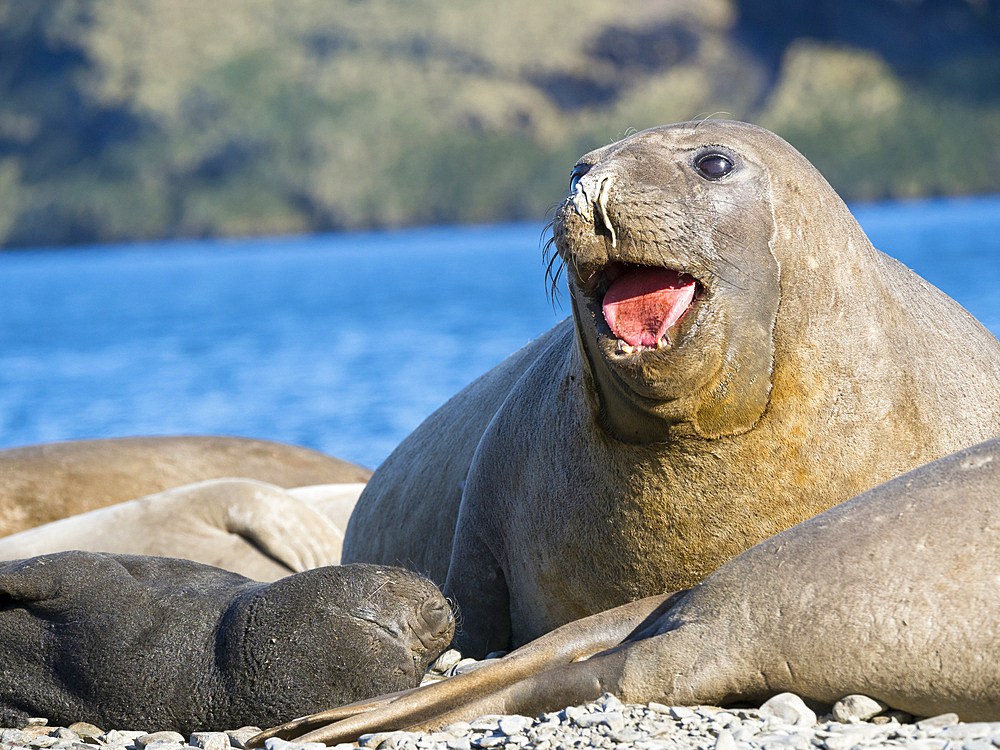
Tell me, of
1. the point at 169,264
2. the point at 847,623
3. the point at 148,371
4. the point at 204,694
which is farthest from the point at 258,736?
the point at 169,264

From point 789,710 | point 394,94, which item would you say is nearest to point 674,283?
point 789,710

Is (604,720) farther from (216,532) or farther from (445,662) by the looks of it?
(216,532)

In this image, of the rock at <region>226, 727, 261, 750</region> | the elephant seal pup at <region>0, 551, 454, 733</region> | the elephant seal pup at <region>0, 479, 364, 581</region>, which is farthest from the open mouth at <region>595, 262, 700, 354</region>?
the elephant seal pup at <region>0, 479, 364, 581</region>

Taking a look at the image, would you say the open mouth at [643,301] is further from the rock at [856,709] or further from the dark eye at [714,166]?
the rock at [856,709]

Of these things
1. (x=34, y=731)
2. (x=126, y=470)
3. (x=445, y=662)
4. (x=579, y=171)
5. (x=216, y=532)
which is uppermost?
(x=579, y=171)

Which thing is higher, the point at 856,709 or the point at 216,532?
the point at 216,532

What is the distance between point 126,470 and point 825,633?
655 cm

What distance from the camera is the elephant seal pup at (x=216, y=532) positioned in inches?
275

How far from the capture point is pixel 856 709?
324cm

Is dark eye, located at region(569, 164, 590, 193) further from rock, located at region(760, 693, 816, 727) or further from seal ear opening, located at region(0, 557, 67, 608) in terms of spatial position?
seal ear opening, located at region(0, 557, 67, 608)

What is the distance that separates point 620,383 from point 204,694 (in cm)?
157

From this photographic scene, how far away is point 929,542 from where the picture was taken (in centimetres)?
330

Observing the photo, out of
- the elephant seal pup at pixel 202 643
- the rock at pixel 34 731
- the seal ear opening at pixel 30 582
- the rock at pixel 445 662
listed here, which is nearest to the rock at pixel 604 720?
the elephant seal pup at pixel 202 643

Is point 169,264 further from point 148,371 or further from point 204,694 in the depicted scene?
point 204,694
